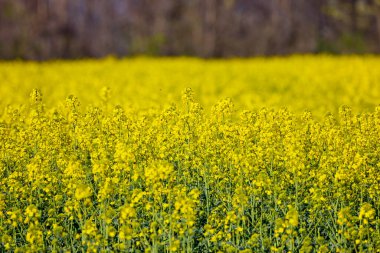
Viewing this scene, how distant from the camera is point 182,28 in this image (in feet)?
88.5

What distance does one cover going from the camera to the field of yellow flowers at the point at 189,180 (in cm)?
599

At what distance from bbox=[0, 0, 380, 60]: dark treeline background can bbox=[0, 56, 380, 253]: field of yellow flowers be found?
14.8 metres

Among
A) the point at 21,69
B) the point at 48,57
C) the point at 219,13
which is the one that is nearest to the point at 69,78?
the point at 21,69

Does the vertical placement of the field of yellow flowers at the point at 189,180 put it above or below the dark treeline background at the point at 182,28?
below

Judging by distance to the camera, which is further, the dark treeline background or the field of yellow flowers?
the dark treeline background

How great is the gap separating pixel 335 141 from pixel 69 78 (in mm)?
12007

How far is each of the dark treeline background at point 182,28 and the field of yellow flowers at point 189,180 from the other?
1480 cm

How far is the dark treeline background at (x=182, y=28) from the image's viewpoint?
2488 centimetres

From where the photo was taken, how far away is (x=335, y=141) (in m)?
7.58

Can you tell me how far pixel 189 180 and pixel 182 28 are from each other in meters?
20.1

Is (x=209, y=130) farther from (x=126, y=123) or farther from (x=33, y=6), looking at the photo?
(x=33, y=6)

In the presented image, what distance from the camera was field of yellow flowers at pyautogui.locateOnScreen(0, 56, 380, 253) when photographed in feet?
19.6

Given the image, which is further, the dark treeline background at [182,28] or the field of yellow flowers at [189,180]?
the dark treeline background at [182,28]

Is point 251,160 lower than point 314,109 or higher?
lower
